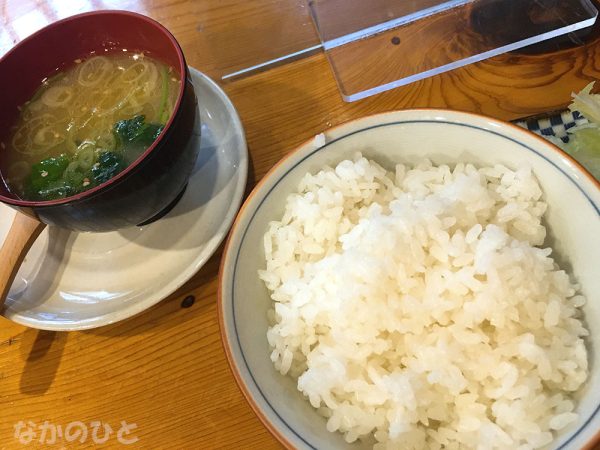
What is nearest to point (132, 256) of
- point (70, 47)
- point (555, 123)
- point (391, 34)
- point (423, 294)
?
point (70, 47)

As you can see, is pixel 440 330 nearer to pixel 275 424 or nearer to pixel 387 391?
pixel 387 391

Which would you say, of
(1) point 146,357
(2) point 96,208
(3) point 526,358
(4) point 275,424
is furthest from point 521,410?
(2) point 96,208

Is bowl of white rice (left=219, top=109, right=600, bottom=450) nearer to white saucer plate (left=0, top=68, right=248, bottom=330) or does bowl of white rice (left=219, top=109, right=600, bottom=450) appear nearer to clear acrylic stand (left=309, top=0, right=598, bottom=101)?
white saucer plate (left=0, top=68, right=248, bottom=330)

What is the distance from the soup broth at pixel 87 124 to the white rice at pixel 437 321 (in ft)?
1.71

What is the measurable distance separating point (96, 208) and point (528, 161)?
3.55ft

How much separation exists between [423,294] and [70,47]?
4.24 ft

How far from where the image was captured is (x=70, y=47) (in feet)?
5.38

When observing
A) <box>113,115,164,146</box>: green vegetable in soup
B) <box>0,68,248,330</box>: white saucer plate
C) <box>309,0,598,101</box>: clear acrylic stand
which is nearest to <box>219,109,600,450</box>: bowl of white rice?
<box>0,68,248,330</box>: white saucer plate

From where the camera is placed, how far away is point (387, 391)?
3.73ft

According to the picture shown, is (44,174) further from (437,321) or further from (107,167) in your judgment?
(437,321)

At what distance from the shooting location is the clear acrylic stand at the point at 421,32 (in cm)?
186

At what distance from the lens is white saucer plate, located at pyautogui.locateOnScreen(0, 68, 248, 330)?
147cm

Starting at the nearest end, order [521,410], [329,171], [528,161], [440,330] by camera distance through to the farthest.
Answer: [521,410] → [440,330] → [528,161] → [329,171]

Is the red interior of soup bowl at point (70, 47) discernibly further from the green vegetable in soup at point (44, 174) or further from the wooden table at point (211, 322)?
the wooden table at point (211, 322)
